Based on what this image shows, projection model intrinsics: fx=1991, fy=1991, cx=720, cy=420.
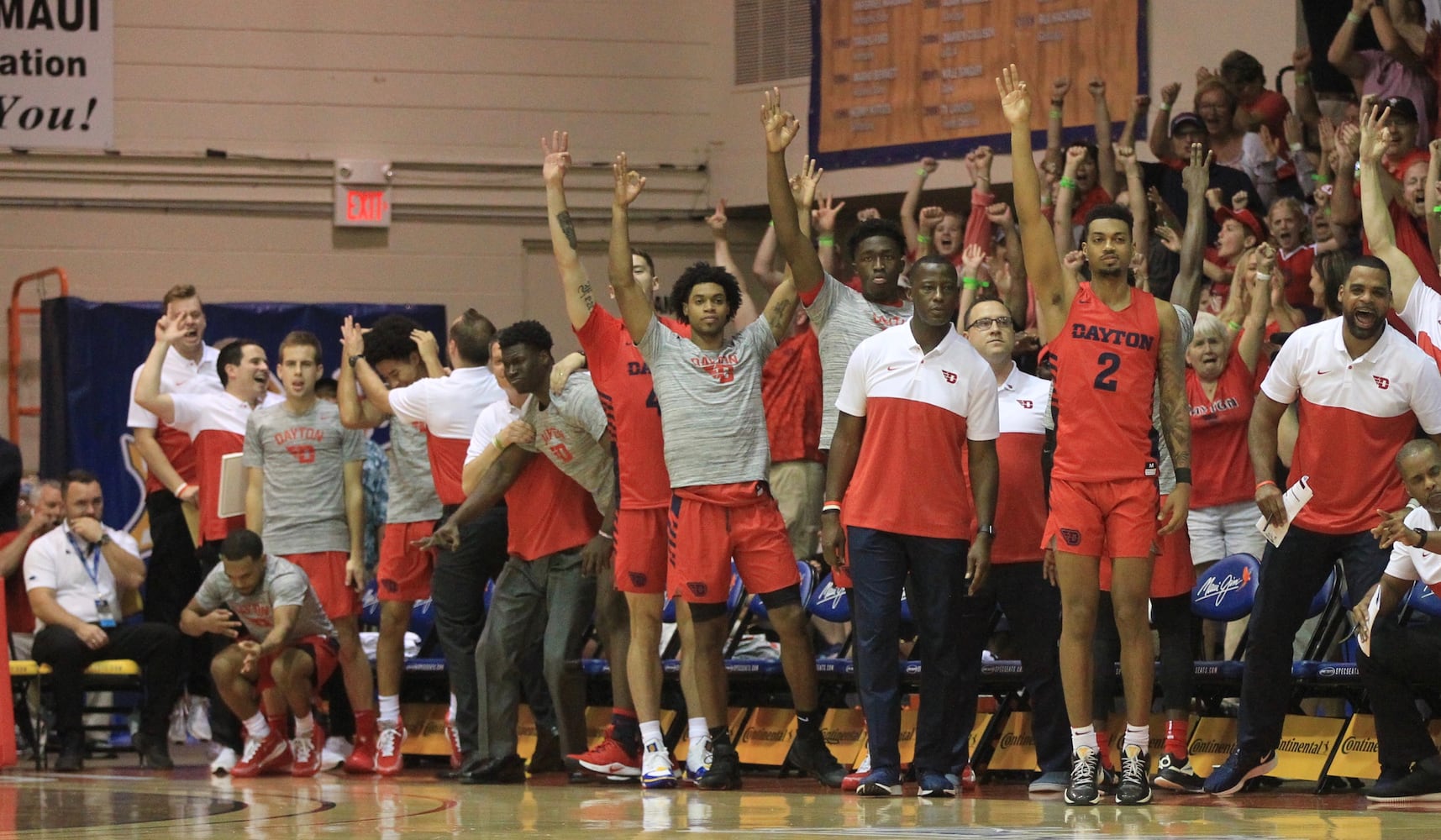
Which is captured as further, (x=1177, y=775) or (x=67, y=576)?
(x=67, y=576)

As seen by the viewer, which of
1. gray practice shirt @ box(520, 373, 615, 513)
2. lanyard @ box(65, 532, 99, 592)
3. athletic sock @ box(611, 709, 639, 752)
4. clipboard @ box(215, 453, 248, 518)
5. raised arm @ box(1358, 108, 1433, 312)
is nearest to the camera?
raised arm @ box(1358, 108, 1433, 312)

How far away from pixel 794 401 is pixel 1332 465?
3382mm

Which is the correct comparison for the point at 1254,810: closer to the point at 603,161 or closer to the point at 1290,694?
the point at 1290,694

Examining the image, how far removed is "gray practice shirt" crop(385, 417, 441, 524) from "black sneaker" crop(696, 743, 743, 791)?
2.33 meters

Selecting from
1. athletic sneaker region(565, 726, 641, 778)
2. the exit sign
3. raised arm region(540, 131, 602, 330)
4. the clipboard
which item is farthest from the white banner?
athletic sneaker region(565, 726, 641, 778)

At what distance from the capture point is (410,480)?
31.7ft

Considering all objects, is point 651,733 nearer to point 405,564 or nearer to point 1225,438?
point 405,564

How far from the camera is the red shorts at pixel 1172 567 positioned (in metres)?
7.26

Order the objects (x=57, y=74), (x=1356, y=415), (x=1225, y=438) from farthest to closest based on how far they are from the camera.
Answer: (x=57, y=74) → (x=1225, y=438) → (x=1356, y=415)

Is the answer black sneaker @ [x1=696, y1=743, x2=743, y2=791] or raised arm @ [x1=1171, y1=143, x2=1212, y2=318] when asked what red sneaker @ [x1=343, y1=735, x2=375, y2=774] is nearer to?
black sneaker @ [x1=696, y1=743, x2=743, y2=791]

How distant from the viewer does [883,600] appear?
285 inches

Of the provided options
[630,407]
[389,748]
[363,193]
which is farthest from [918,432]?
[363,193]

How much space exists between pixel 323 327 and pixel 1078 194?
19.4 feet

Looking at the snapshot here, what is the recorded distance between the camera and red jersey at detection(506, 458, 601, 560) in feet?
28.7
